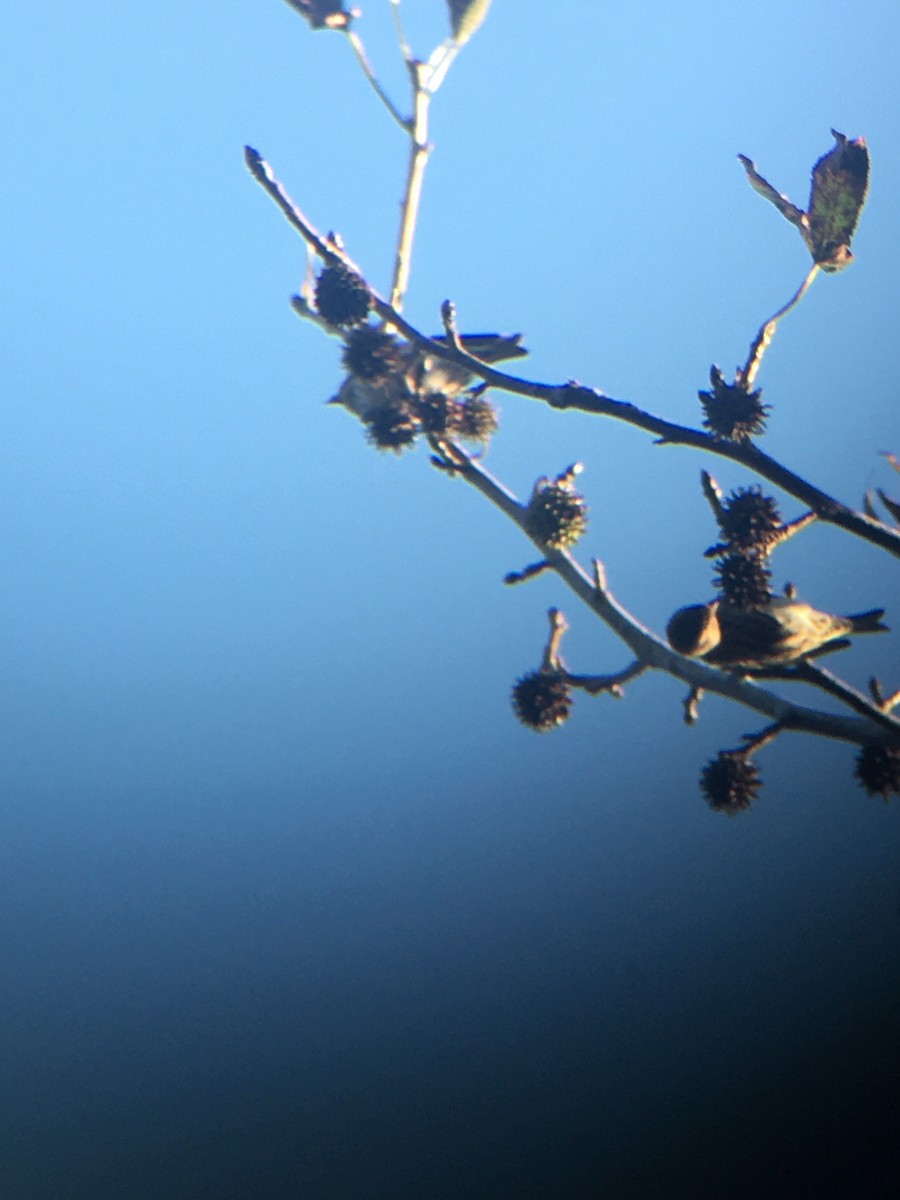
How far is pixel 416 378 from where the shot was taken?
0.77 metres

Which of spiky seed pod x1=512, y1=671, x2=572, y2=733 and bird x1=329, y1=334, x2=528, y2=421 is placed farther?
spiky seed pod x1=512, y1=671, x2=572, y2=733

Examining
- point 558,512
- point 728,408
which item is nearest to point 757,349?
point 728,408

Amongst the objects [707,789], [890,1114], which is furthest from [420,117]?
[890,1114]

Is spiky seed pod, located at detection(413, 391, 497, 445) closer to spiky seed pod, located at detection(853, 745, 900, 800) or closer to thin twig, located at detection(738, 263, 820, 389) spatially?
thin twig, located at detection(738, 263, 820, 389)

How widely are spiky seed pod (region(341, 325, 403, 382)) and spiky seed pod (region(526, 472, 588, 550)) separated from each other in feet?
0.53

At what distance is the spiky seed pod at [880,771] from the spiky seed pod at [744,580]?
0.21 metres

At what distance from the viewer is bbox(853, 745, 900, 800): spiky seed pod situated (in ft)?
2.71

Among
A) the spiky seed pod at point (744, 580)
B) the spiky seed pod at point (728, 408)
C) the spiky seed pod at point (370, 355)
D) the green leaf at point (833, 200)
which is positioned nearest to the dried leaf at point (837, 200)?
the green leaf at point (833, 200)

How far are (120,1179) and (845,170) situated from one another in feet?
19.2

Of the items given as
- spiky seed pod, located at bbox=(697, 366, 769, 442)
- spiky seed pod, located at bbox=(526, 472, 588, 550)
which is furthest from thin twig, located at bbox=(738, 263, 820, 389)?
spiky seed pod, located at bbox=(526, 472, 588, 550)

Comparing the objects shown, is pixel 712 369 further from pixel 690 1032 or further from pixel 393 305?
pixel 690 1032

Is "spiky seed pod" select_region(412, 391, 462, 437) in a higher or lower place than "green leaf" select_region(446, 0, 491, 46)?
lower

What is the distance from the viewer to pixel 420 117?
0.76 metres

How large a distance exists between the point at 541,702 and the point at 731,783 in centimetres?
19
